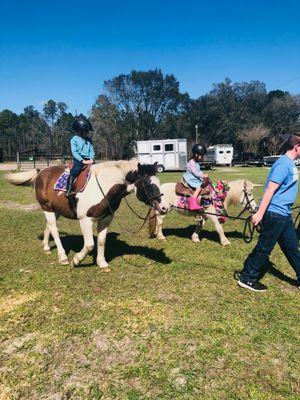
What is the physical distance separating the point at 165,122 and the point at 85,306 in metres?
60.5

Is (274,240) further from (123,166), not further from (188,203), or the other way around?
(188,203)

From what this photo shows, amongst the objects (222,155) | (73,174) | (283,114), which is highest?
(283,114)

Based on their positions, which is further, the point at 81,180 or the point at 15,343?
the point at 81,180

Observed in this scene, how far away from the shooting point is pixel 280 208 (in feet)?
15.4

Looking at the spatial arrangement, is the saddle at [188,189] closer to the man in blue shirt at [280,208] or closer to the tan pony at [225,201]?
the tan pony at [225,201]

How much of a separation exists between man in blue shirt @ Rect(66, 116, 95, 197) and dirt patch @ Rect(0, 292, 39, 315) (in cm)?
187

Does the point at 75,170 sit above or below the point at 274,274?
above

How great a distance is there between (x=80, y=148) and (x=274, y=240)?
3.77 m

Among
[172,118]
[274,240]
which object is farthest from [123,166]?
[172,118]

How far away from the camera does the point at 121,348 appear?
148 inches

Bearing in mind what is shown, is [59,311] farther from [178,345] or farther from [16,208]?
[16,208]

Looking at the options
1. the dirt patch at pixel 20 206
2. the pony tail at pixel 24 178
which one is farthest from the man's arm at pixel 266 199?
the dirt patch at pixel 20 206

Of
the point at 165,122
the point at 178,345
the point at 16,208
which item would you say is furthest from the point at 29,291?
the point at 165,122

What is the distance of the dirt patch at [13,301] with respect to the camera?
15.4ft
